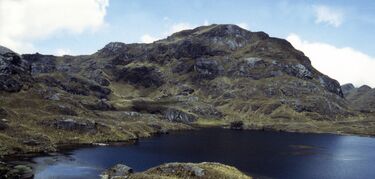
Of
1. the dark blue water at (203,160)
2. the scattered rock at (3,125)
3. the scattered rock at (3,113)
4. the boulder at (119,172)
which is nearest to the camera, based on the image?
the boulder at (119,172)

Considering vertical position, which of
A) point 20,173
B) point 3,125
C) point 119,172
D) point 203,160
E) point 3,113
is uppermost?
point 3,113

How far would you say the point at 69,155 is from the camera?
162 meters

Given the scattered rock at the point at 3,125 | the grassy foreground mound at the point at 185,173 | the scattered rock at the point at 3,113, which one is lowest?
the grassy foreground mound at the point at 185,173

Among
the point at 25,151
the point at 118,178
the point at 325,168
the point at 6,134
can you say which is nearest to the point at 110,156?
the point at 25,151

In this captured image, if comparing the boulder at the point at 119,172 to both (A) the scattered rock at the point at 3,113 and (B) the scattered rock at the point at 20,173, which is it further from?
(A) the scattered rock at the point at 3,113

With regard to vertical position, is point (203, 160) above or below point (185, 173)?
below

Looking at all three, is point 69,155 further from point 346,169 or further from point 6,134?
point 346,169

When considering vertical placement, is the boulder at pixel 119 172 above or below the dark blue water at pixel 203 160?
above

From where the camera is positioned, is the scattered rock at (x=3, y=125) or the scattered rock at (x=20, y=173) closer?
the scattered rock at (x=20, y=173)

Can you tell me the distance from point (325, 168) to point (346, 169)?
24.6 feet

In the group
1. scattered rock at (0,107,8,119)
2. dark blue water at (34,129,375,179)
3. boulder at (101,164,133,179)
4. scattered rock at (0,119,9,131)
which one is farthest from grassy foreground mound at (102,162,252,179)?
scattered rock at (0,107,8,119)

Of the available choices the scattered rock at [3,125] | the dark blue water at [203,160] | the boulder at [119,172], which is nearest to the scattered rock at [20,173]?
the dark blue water at [203,160]

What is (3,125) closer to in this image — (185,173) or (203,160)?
(203,160)

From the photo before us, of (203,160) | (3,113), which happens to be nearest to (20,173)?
(203,160)
